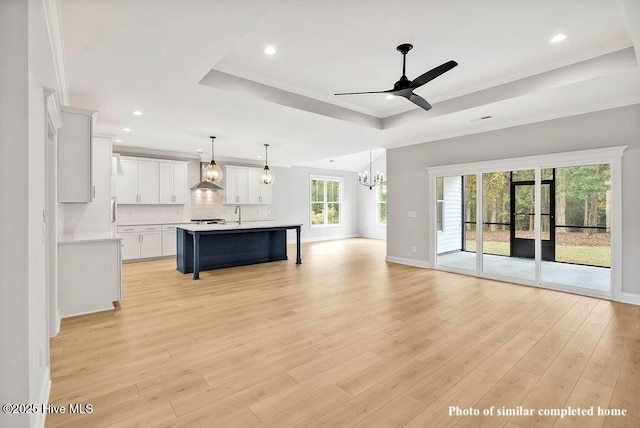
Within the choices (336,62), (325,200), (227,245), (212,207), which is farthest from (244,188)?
(336,62)

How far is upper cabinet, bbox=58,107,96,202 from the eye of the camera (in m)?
3.49

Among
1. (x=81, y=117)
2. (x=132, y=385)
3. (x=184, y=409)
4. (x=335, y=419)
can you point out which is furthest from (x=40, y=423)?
(x=81, y=117)

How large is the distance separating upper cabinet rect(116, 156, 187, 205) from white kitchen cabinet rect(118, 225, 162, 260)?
24.2 inches

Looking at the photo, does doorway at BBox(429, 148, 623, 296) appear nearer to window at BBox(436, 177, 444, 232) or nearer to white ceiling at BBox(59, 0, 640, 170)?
window at BBox(436, 177, 444, 232)

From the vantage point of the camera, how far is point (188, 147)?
7355 mm

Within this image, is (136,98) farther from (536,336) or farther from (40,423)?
(536,336)

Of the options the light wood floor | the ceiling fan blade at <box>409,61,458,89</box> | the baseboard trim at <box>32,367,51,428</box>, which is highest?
the ceiling fan blade at <box>409,61,458,89</box>

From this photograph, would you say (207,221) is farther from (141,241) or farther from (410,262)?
(410,262)

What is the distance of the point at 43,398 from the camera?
194cm

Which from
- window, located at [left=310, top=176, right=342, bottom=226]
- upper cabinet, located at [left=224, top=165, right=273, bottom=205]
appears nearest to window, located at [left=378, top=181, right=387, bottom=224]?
window, located at [left=310, top=176, right=342, bottom=226]

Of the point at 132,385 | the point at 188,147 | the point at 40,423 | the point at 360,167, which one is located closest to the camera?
the point at 40,423

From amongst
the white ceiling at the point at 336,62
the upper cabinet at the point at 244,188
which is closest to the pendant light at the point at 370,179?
the upper cabinet at the point at 244,188

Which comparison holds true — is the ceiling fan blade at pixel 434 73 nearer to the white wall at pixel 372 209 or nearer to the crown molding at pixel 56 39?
the crown molding at pixel 56 39

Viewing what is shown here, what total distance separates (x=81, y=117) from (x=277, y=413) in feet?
12.4
